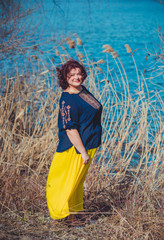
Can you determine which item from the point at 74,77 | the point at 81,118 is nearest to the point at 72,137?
the point at 81,118

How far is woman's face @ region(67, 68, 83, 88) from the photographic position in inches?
91.3

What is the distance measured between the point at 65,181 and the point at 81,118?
463mm

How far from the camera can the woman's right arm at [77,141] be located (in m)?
2.28

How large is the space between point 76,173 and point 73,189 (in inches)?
4.9

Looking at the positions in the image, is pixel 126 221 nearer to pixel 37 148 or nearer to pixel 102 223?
pixel 102 223

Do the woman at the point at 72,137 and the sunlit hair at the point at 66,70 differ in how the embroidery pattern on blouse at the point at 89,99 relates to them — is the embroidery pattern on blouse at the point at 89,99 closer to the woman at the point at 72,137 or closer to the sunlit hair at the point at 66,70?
the woman at the point at 72,137

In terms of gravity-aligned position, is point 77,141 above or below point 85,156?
above

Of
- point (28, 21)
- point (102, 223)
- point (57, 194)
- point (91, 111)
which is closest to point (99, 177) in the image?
point (102, 223)

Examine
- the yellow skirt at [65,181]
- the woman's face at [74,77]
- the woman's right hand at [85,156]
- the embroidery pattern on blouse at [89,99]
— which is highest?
the woman's face at [74,77]

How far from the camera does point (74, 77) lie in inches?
91.5

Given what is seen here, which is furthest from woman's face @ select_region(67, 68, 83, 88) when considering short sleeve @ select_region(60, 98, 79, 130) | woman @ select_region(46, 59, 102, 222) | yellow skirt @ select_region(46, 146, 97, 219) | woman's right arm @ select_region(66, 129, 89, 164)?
yellow skirt @ select_region(46, 146, 97, 219)

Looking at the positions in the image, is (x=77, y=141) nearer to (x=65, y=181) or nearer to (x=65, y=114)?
(x=65, y=114)

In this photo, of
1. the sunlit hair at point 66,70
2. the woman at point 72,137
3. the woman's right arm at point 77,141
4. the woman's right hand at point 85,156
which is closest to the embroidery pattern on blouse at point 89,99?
the woman at point 72,137

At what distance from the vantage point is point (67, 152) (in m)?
2.40
